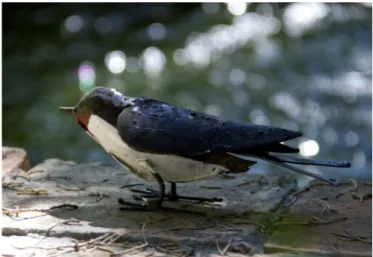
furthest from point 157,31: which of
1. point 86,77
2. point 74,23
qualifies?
point 86,77

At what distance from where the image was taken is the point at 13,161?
283 cm

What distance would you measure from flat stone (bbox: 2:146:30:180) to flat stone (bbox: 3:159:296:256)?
71 mm

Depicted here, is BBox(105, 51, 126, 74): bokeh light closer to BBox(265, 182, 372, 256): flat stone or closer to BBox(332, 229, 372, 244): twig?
BBox(265, 182, 372, 256): flat stone

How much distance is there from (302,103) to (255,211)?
8.74ft

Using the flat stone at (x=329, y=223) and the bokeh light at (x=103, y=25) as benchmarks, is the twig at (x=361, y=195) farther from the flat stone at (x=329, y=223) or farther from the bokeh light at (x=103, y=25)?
the bokeh light at (x=103, y=25)

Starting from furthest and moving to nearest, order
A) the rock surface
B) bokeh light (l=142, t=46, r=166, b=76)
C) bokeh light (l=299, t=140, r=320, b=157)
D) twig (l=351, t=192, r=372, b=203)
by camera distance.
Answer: bokeh light (l=142, t=46, r=166, b=76), bokeh light (l=299, t=140, r=320, b=157), twig (l=351, t=192, r=372, b=203), the rock surface

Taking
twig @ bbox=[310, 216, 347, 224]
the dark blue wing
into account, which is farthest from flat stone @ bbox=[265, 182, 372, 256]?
the dark blue wing

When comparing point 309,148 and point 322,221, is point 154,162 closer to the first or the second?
point 322,221

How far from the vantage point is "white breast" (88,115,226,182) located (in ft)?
6.99

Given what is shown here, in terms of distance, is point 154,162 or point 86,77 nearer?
point 154,162

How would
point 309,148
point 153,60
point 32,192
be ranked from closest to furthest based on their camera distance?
point 32,192, point 309,148, point 153,60

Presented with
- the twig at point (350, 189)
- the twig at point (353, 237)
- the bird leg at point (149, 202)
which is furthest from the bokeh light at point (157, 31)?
the twig at point (353, 237)

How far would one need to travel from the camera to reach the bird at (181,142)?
6.87 ft

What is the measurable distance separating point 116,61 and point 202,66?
66 cm
